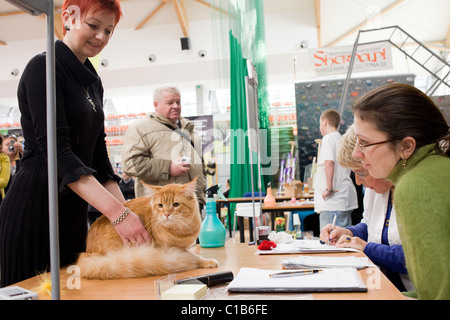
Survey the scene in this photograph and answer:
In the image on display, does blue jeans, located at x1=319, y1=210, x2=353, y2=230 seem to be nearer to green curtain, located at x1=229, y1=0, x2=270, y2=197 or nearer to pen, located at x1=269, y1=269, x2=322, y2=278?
green curtain, located at x1=229, y1=0, x2=270, y2=197

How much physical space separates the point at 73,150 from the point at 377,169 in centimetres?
75

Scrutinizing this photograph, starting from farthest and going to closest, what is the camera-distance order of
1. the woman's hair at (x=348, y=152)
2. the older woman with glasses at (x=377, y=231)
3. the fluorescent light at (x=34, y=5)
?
the woman's hair at (x=348, y=152), the older woman with glasses at (x=377, y=231), the fluorescent light at (x=34, y=5)

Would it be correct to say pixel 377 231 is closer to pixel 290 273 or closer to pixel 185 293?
pixel 290 273

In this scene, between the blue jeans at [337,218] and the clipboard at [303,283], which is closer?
the clipboard at [303,283]

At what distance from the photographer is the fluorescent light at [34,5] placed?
1.97 ft

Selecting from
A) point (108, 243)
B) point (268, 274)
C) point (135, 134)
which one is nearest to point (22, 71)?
point (135, 134)

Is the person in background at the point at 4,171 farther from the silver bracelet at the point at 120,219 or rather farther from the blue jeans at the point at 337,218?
the blue jeans at the point at 337,218

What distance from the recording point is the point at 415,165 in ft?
2.85

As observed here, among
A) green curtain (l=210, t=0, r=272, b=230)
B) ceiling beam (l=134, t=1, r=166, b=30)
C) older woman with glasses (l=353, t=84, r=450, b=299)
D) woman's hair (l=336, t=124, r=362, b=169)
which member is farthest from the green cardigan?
green curtain (l=210, t=0, r=272, b=230)

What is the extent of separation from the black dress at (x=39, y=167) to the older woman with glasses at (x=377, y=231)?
0.99 meters

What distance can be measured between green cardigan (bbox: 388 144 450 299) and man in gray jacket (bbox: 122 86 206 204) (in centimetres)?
62

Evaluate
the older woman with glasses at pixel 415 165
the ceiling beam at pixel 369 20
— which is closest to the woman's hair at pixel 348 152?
the older woman with glasses at pixel 415 165

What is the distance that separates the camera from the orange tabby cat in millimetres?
925
